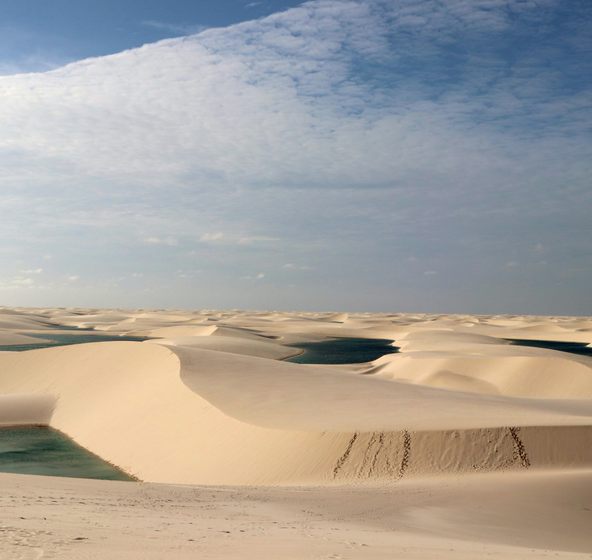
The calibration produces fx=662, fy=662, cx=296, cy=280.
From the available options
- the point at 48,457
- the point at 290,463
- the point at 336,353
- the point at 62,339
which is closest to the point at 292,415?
the point at 290,463

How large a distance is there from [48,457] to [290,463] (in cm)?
833

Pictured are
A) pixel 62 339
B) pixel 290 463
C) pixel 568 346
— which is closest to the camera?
pixel 290 463

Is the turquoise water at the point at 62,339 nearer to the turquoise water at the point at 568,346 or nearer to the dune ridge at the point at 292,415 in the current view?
the dune ridge at the point at 292,415

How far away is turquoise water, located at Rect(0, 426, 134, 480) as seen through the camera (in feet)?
59.0

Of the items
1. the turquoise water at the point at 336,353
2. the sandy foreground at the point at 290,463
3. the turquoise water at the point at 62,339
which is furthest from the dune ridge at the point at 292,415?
the turquoise water at the point at 62,339

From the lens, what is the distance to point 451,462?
15312 millimetres

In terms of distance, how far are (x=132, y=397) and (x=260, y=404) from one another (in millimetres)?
6722

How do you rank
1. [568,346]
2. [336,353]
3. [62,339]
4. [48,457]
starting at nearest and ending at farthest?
[48,457], [336,353], [62,339], [568,346]

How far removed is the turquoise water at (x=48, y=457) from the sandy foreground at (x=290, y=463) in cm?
64

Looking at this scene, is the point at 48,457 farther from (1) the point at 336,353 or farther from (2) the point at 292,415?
(1) the point at 336,353

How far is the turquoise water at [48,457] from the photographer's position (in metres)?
18.0

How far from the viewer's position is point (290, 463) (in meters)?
15.9

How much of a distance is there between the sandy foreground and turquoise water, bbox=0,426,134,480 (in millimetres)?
639

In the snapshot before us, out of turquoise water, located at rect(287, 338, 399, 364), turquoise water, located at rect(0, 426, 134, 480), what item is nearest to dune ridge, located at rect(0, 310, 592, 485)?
turquoise water, located at rect(0, 426, 134, 480)
